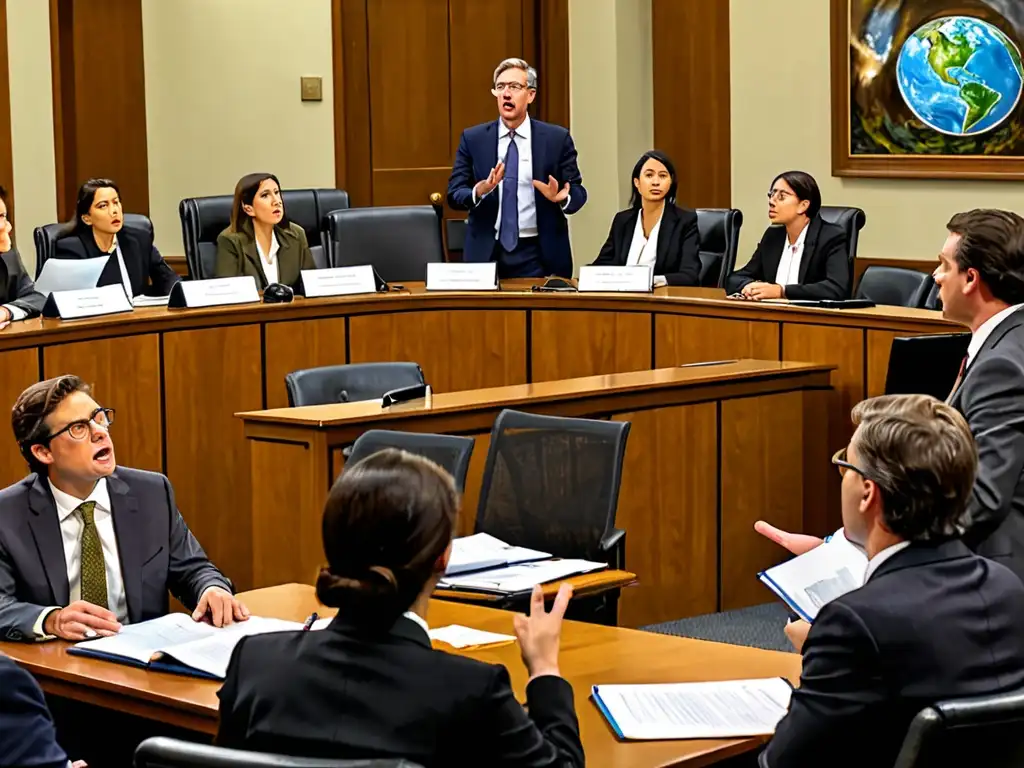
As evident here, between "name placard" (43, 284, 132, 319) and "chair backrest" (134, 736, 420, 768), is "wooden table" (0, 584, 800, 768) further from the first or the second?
"name placard" (43, 284, 132, 319)

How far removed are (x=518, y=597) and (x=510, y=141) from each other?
4.11 metres

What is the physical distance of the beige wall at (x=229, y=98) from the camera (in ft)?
30.6

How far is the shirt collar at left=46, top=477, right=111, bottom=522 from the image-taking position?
11.4 ft

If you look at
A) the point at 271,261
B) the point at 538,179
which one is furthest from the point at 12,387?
the point at 538,179

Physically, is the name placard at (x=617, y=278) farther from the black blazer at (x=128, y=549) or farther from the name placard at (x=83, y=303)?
the black blazer at (x=128, y=549)

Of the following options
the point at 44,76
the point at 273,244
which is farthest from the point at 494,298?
the point at 44,76

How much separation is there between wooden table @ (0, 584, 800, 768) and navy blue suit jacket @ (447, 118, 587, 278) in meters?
4.30

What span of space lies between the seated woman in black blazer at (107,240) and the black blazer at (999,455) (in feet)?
14.1

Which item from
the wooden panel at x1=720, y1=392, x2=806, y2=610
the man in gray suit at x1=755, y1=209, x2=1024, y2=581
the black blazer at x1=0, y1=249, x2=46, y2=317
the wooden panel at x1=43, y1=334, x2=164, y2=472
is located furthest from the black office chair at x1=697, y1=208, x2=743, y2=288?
the man in gray suit at x1=755, y1=209, x2=1024, y2=581

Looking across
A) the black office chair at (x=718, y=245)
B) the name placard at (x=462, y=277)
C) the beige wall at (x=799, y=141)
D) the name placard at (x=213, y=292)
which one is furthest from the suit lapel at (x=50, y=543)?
the beige wall at (x=799, y=141)

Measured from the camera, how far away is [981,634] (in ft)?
7.46

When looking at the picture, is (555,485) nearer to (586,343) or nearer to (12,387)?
(12,387)

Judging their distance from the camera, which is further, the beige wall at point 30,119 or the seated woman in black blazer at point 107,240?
the beige wall at point 30,119

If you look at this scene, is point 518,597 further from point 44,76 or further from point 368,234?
point 44,76
